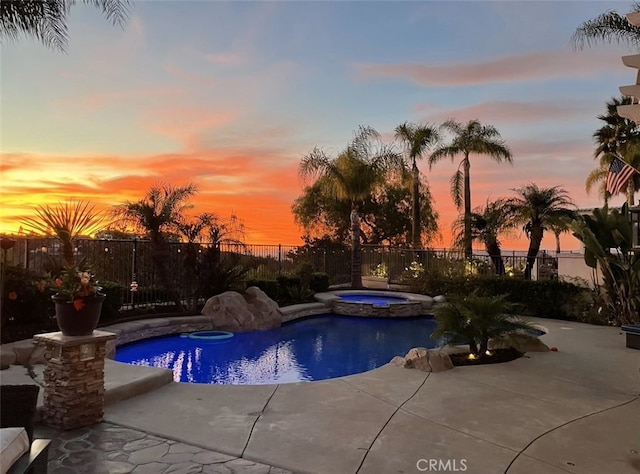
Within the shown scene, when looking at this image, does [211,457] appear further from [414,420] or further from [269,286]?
[269,286]

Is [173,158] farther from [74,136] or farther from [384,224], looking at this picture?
[384,224]

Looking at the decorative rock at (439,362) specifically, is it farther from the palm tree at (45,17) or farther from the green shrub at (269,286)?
the palm tree at (45,17)

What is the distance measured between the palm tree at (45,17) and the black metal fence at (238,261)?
13.3ft

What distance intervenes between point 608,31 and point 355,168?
9017 mm

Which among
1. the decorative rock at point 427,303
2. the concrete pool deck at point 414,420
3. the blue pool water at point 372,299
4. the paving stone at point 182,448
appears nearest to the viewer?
the concrete pool deck at point 414,420

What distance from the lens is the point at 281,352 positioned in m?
9.12

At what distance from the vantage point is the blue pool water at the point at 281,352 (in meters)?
7.50

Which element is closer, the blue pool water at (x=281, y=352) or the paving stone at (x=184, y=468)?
the paving stone at (x=184, y=468)

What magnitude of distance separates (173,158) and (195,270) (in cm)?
375

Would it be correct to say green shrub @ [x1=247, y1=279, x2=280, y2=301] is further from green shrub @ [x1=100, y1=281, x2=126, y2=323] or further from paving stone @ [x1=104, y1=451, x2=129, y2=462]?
paving stone @ [x1=104, y1=451, x2=129, y2=462]

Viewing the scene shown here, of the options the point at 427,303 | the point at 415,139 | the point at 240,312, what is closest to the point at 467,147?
the point at 415,139

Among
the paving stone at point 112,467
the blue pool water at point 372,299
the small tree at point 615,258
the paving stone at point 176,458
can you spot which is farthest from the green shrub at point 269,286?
the paving stone at point 112,467

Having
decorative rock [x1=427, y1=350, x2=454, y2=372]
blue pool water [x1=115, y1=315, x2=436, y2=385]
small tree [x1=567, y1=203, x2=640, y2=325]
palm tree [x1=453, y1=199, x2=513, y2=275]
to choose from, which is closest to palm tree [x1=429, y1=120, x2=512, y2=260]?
palm tree [x1=453, y1=199, x2=513, y2=275]

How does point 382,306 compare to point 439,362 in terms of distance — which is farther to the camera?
point 382,306
